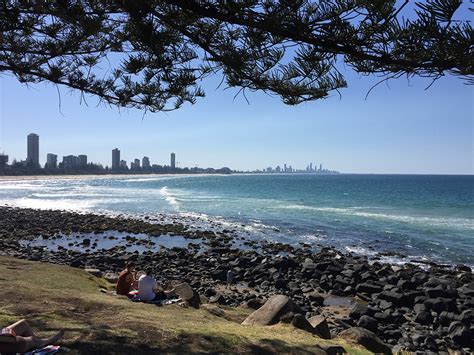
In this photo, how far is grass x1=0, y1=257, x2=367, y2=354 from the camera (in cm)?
474

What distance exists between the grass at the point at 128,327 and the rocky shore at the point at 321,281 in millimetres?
1364

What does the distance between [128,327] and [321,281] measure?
9135 millimetres

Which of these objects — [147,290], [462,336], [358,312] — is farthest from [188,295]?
[462,336]

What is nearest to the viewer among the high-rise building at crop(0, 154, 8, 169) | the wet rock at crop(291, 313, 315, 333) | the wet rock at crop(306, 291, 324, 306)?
the wet rock at crop(291, 313, 315, 333)

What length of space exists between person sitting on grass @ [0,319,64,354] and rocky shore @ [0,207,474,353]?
12.6 ft

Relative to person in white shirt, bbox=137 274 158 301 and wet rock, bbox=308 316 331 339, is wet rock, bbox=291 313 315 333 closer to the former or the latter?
wet rock, bbox=308 316 331 339

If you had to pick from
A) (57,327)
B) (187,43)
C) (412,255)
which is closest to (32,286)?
(57,327)

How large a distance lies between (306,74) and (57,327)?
151 inches

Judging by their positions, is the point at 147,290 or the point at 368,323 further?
the point at 368,323

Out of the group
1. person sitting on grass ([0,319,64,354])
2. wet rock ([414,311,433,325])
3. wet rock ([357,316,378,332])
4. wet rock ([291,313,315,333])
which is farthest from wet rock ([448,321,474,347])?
person sitting on grass ([0,319,64,354])

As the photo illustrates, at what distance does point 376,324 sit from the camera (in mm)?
9383

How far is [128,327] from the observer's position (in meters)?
5.23

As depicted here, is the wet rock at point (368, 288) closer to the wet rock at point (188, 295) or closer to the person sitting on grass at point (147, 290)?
the wet rock at point (188, 295)

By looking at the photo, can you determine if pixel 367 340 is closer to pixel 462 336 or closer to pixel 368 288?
pixel 462 336
